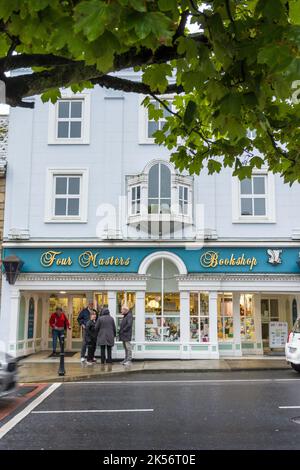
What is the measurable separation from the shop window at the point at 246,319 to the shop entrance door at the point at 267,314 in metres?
0.61

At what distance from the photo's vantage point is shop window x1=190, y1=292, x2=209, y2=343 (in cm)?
1622

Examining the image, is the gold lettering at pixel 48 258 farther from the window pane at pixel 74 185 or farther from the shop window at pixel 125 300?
the shop window at pixel 125 300

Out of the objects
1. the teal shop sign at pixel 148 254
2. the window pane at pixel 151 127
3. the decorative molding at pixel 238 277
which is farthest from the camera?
the window pane at pixel 151 127

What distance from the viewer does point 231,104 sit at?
424 centimetres

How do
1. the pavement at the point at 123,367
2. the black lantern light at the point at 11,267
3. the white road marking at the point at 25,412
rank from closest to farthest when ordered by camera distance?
the white road marking at the point at 25,412
the pavement at the point at 123,367
the black lantern light at the point at 11,267

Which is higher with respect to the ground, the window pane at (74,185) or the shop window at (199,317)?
the window pane at (74,185)

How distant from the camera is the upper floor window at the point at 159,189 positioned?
16.6 meters

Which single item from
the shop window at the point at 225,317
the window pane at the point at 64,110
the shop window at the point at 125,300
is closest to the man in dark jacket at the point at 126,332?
the shop window at the point at 125,300

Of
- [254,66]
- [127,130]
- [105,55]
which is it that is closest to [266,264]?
[127,130]

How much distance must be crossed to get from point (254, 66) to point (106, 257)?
12758mm

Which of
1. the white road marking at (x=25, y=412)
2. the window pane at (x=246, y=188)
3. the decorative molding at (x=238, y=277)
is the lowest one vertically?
the white road marking at (x=25, y=412)

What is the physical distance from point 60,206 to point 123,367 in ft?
20.4
